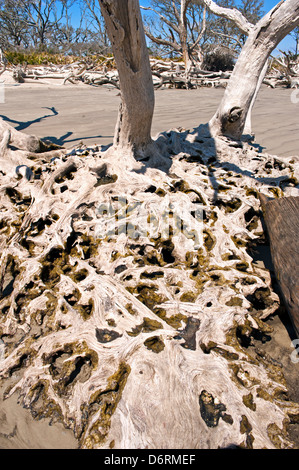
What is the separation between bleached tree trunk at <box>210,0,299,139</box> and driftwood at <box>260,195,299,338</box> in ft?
4.94

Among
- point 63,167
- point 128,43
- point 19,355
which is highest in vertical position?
point 128,43

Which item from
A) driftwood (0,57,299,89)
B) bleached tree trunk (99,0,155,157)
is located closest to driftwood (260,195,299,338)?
bleached tree trunk (99,0,155,157)

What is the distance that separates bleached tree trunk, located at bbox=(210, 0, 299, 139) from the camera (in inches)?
115

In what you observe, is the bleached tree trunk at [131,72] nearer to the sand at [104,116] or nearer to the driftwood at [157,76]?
the sand at [104,116]

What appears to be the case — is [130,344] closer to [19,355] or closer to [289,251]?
[19,355]

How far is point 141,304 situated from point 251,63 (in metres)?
2.97

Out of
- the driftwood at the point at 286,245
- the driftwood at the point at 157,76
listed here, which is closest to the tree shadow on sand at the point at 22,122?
the driftwood at the point at 286,245

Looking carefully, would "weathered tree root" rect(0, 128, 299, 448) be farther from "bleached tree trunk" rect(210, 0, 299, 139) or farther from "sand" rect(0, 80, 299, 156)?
"sand" rect(0, 80, 299, 156)

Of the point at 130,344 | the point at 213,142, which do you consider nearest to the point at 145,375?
the point at 130,344

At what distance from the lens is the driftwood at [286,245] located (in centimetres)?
163

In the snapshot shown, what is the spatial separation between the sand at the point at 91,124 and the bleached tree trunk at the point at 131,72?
1596mm

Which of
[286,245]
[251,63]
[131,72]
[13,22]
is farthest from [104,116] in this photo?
[13,22]

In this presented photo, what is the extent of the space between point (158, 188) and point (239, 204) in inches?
30.1

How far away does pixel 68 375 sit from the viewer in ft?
5.10
